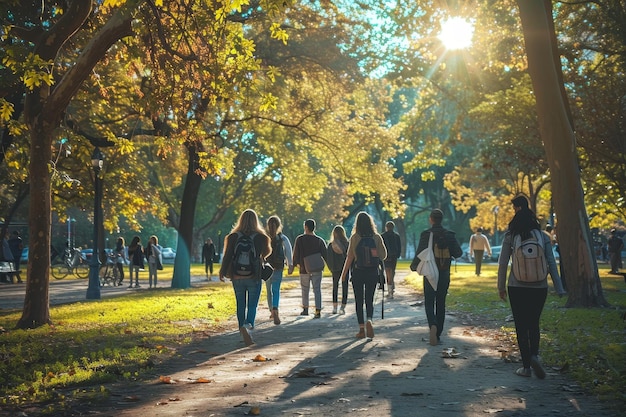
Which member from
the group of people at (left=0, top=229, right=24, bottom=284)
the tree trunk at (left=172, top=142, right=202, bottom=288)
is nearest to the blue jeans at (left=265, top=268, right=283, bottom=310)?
the tree trunk at (left=172, top=142, right=202, bottom=288)

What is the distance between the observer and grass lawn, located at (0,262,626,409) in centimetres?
889

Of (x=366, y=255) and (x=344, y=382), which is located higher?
(x=366, y=255)

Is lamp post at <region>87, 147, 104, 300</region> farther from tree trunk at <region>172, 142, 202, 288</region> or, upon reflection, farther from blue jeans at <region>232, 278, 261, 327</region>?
blue jeans at <region>232, 278, 261, 327</region>

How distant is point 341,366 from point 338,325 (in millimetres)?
5437

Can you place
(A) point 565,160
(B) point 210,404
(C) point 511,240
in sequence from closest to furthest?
(B) point 210,404 → (C) point 511,240 → (A) point 565,160

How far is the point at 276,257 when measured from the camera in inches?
661

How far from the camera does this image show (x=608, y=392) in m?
8.09

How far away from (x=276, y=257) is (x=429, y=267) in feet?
16.9

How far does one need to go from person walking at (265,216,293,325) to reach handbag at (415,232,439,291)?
14.8 feet

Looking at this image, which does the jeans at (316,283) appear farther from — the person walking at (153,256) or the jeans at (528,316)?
the person walking at (153,256)

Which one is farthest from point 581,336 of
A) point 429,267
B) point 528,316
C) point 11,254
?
point 11,254

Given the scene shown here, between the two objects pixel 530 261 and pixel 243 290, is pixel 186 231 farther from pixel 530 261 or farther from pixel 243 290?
pixel 530 261

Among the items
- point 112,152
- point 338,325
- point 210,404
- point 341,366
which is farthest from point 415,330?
point 112,152

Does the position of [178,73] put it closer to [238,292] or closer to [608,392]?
[238,292]
